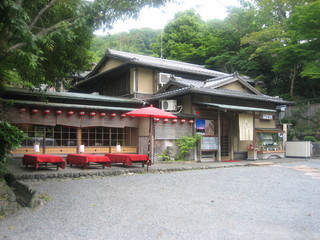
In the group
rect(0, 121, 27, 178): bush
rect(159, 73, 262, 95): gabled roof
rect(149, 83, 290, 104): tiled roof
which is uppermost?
rect(159, 73, 262, 95): gabled roof

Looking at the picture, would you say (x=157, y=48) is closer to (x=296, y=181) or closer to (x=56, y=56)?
(x=56, y=56)

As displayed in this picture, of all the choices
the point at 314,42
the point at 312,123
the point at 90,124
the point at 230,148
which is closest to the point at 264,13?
the point at 314,42

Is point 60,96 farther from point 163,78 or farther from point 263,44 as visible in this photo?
point 263,44

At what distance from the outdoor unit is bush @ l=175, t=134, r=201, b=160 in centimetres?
842

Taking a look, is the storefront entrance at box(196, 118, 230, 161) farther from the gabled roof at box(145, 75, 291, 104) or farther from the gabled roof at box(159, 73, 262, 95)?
the gabled roof at box(159, 73, 262, 95)

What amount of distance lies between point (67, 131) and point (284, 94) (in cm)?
2103

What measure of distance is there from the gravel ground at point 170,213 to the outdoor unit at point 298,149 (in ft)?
38.9

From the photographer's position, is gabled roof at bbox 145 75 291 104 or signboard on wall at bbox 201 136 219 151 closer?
gabled roof at bbox 145 75 291 104

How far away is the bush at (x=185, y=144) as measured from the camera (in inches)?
586

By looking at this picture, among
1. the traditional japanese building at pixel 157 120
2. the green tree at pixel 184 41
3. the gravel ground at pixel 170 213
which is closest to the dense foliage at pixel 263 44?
the green tree at pixel 184 41

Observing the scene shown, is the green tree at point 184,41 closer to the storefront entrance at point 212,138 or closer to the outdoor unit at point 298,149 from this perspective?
the outdoor unit at point 298,149

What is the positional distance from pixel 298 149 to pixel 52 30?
17615mm

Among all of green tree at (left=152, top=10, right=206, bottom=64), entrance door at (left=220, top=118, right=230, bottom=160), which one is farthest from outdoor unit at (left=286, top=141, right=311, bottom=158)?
green tree at (left=152, top=10, right=206, bottom=64)

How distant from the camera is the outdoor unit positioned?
747 inches
